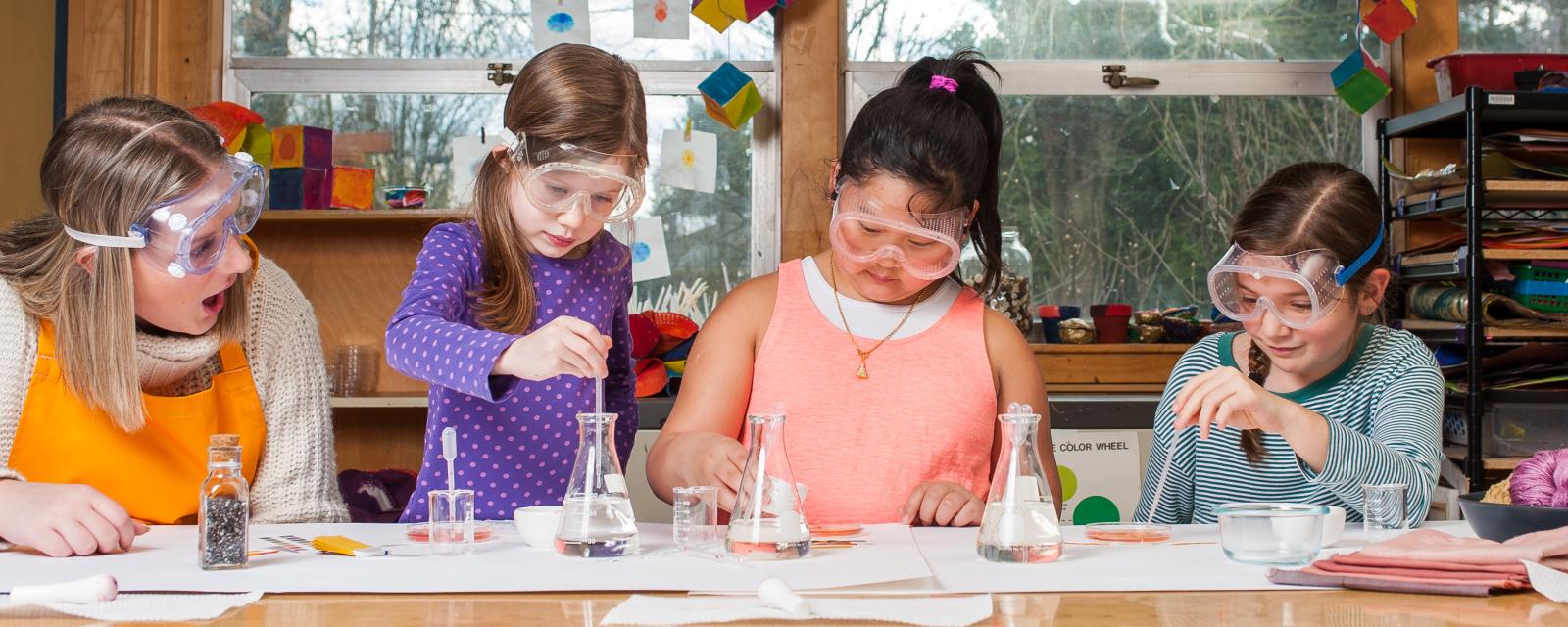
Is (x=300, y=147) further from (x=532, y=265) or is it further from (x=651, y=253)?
(x=532, y=265)

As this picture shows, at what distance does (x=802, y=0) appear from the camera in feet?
11.7

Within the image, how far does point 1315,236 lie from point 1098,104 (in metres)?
1.93

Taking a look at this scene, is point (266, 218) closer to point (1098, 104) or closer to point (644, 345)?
point (644, 345)

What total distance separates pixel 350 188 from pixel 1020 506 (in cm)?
266

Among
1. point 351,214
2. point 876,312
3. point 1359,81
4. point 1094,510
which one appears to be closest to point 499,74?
point 351,214

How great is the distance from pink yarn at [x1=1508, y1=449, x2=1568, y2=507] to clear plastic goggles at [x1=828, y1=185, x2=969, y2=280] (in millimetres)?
673

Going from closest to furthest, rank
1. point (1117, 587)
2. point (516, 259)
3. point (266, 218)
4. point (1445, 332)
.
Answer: point (1117, 587), point (516, 259), point (1445, 332), point (266, 218)

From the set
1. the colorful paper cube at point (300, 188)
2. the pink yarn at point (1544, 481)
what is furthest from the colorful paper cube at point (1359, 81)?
the colorful paper cube at point (300, 188)

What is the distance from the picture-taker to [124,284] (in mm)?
1557

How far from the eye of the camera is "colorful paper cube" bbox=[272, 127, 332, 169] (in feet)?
11.6

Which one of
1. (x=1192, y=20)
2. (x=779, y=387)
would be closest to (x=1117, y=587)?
(x=779, y=387)

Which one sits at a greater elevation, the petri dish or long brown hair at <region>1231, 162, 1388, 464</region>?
long brown hair at <region>1231, 162, 1388, 464</region>

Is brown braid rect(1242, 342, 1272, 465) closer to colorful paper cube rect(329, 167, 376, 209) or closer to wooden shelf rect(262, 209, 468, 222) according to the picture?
wooden shelf rect(262, 209, 468, 222)

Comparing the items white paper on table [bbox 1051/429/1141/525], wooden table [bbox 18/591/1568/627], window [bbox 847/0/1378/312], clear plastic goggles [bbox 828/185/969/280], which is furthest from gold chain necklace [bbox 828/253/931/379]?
window [bbox 847/0/1378/312]
